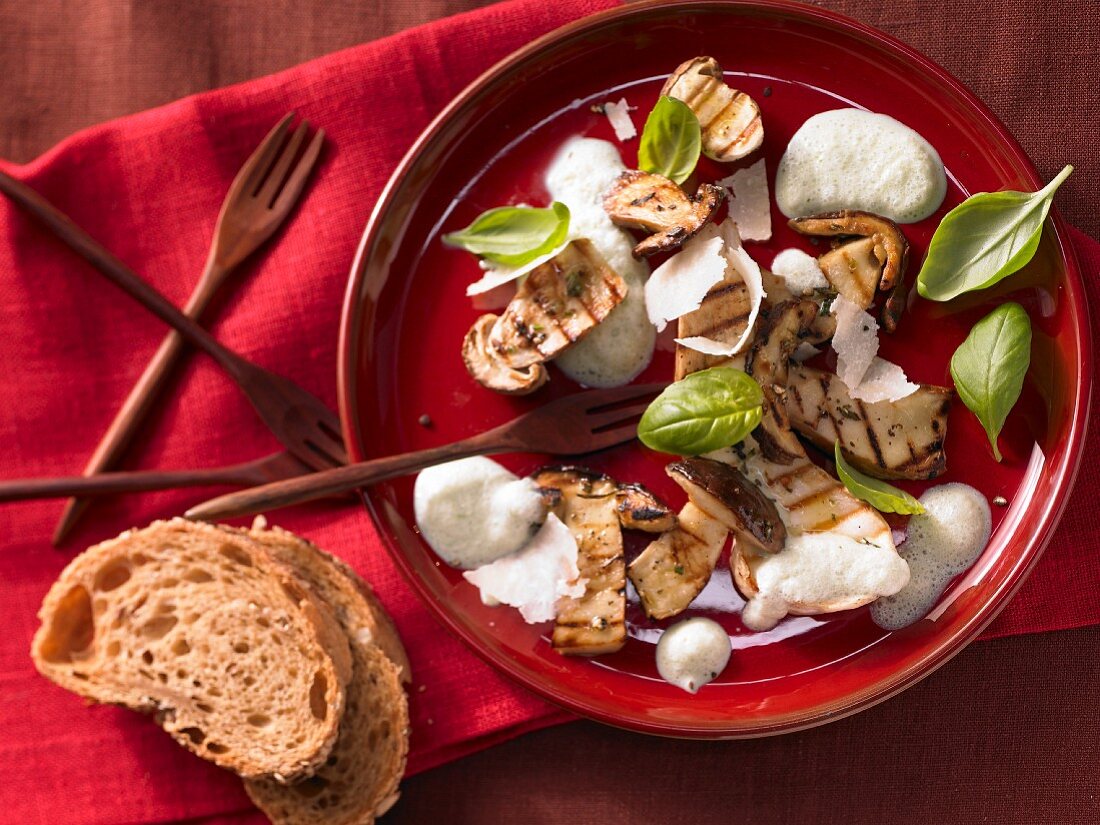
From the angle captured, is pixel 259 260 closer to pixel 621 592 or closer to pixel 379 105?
pixel 379 105

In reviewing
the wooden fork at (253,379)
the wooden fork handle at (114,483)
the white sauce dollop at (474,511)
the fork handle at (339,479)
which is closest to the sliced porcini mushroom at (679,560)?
the white sauce dollop at (474,511)

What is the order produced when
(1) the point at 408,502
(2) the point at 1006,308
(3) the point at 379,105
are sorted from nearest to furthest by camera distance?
(2) the point at 1006,308 → (1) the point at 408,502 → (3) the point at 379,105

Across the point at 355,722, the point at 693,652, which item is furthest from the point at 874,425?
the point at 355,722

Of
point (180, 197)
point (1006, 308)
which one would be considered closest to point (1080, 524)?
point (1006, 308)

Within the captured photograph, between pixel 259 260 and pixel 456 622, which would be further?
pixel 259 260

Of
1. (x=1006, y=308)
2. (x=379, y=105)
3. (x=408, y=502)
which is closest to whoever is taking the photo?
(x=1006, y=308)

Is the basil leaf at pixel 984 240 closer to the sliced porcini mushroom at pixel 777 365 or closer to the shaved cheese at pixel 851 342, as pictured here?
the shaved cheese at pixel 851 342

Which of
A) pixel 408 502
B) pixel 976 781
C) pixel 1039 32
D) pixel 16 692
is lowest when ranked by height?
pixel 16 692
